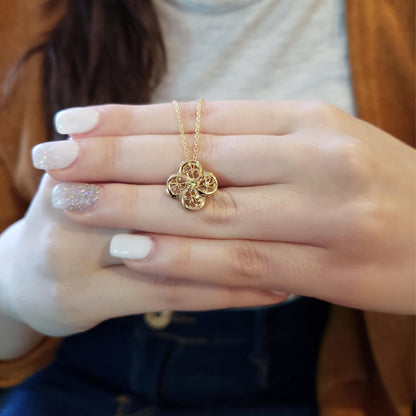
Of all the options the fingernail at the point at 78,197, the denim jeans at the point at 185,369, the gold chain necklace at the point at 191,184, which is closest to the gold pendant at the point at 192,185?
the gold chain necklace at the point at 191,184

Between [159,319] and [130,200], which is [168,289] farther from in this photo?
[159,319]

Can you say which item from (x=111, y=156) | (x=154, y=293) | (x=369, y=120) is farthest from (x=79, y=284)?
(x=369, y=120)

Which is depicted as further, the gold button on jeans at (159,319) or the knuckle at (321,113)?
the gold button on jeans at (159,319)

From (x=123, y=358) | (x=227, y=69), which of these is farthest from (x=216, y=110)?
(x=123, y=358)

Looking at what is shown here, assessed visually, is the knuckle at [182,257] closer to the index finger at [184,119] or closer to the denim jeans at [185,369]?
the index finger at [184,119]

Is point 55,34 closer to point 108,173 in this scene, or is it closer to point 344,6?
point 108,173

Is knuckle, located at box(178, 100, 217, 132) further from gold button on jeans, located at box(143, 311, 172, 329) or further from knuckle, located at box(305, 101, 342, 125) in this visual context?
gold button on jeans, located at box(143, 311, 172, 329)

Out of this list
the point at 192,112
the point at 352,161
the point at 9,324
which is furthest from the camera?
the point at 9,324
